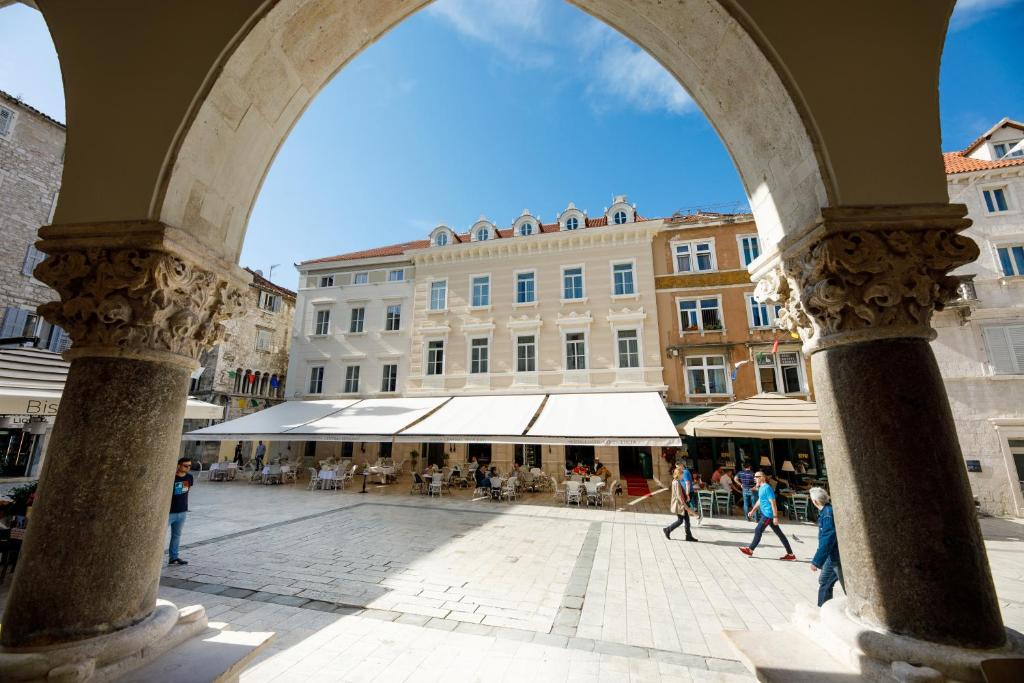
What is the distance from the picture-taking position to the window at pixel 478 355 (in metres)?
18.0

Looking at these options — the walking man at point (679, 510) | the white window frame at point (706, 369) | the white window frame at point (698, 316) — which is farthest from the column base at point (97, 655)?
the white window frame at point (698, 316)

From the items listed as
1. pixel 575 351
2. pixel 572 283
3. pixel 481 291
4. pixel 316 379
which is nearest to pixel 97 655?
pixel 575 351

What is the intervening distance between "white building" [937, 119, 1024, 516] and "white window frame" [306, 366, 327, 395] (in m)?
23.8

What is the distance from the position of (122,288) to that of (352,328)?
1868cm

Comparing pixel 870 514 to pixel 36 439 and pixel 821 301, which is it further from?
pixel 36 439

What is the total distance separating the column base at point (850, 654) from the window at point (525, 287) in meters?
16.2

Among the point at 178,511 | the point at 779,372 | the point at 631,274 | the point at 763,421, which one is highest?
the point at 631,274

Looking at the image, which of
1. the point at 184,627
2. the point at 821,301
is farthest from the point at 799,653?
the point at 184,627

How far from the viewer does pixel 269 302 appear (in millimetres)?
24125

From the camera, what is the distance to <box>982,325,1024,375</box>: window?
1305 centimetres

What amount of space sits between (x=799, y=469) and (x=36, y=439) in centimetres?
2827

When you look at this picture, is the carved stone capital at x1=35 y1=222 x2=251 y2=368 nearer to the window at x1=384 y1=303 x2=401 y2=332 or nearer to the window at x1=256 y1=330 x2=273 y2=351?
the window at x1=384 y1=303 x2=401 y2=332

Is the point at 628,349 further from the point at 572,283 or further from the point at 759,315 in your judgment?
the point at 759,315

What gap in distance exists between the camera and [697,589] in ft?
18.6
